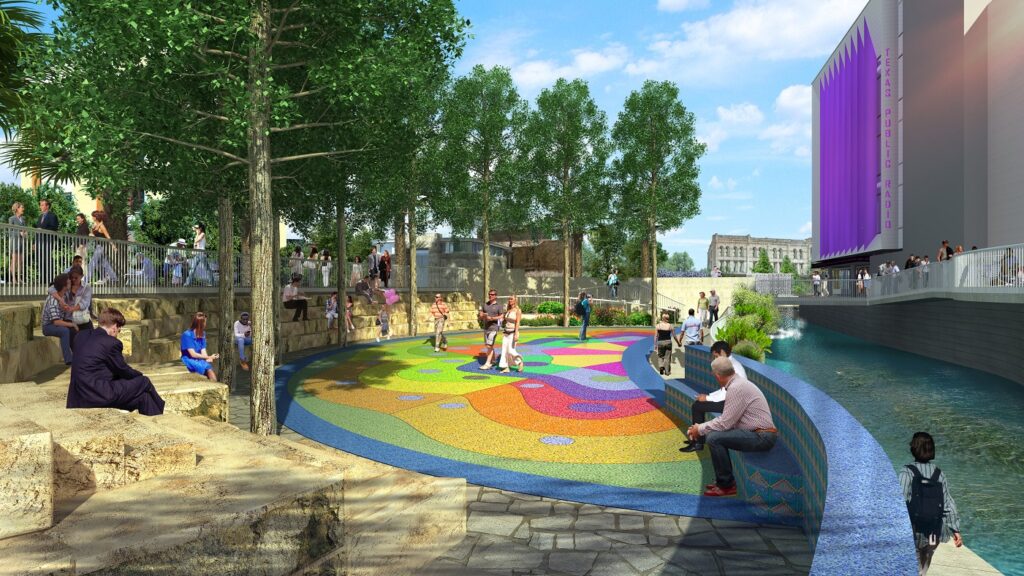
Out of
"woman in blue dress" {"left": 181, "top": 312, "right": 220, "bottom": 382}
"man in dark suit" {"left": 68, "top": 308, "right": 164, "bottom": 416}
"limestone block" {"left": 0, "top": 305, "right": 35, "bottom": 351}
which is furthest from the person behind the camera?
"woman in blue dress" {"left": 181, "top": 312, "right": 220, "bottom": 382}

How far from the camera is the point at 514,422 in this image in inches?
434

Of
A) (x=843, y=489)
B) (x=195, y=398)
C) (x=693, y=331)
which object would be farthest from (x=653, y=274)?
(x=843, y=489)

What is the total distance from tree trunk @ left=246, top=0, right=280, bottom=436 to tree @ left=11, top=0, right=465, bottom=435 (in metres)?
0.02

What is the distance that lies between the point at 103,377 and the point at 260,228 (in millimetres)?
3721

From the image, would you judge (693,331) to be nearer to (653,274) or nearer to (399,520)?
(399,520)

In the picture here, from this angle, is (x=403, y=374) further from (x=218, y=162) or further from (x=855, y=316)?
(x=855, y=316)

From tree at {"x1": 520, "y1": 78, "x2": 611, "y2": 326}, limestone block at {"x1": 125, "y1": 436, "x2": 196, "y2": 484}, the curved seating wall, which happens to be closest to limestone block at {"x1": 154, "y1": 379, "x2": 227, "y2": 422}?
limestone block at {"x1": 125, "y1": 436, "x2": 196, "y2": 484}

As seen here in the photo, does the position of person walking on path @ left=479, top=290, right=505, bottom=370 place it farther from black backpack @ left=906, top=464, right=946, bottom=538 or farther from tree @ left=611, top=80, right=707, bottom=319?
tree @ left=611, top=80, right=707, bottom=319

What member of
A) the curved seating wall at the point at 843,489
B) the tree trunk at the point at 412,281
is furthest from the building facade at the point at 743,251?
the curved seating wall at the point at 843,489

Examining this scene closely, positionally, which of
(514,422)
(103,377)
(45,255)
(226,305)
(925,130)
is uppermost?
(925,130)

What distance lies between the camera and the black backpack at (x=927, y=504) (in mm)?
4727

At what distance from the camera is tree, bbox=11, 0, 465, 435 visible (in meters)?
9.49

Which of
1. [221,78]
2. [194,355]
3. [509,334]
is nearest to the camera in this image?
[221,78]

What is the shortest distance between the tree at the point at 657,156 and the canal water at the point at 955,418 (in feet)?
38.6
